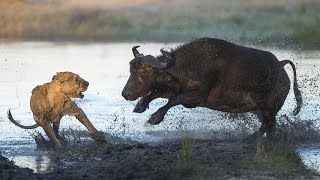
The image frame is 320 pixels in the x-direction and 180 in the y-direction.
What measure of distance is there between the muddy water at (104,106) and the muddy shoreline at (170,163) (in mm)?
610

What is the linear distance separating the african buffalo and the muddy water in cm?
106

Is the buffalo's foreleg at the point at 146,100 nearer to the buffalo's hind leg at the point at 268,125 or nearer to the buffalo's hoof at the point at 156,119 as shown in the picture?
the buffalo's hoof at the point at 156,119

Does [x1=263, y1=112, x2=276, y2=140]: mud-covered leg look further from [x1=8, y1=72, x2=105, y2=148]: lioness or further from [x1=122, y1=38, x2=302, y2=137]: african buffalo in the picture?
[x1=8, y1=72, x2=105, y2=148]: lioness

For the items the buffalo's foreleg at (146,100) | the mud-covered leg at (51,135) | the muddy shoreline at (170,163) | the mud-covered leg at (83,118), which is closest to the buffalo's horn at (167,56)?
the buffalo's foreleg at (146,100)

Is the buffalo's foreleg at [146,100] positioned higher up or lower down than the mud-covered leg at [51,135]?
higher up

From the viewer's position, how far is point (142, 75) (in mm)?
17922

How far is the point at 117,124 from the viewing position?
74.5 feet

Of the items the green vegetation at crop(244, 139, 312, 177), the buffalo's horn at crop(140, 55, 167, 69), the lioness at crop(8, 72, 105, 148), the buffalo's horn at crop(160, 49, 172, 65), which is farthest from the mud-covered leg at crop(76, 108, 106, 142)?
the green vegetation at crop(244, 139, 312, 177)

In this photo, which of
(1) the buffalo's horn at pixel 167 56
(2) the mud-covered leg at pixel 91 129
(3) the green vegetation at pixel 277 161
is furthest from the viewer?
(1) the buffalo's horn at pixel 167 56

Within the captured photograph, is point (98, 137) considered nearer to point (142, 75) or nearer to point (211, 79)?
point (142, 75)

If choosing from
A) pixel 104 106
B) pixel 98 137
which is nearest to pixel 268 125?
pixel 98 137

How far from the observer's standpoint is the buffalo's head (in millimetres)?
17859

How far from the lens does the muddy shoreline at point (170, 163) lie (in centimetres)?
1424

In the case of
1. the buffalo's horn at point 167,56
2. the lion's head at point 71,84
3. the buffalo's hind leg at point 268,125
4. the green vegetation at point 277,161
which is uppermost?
the buffalo's horn at point 167,56
